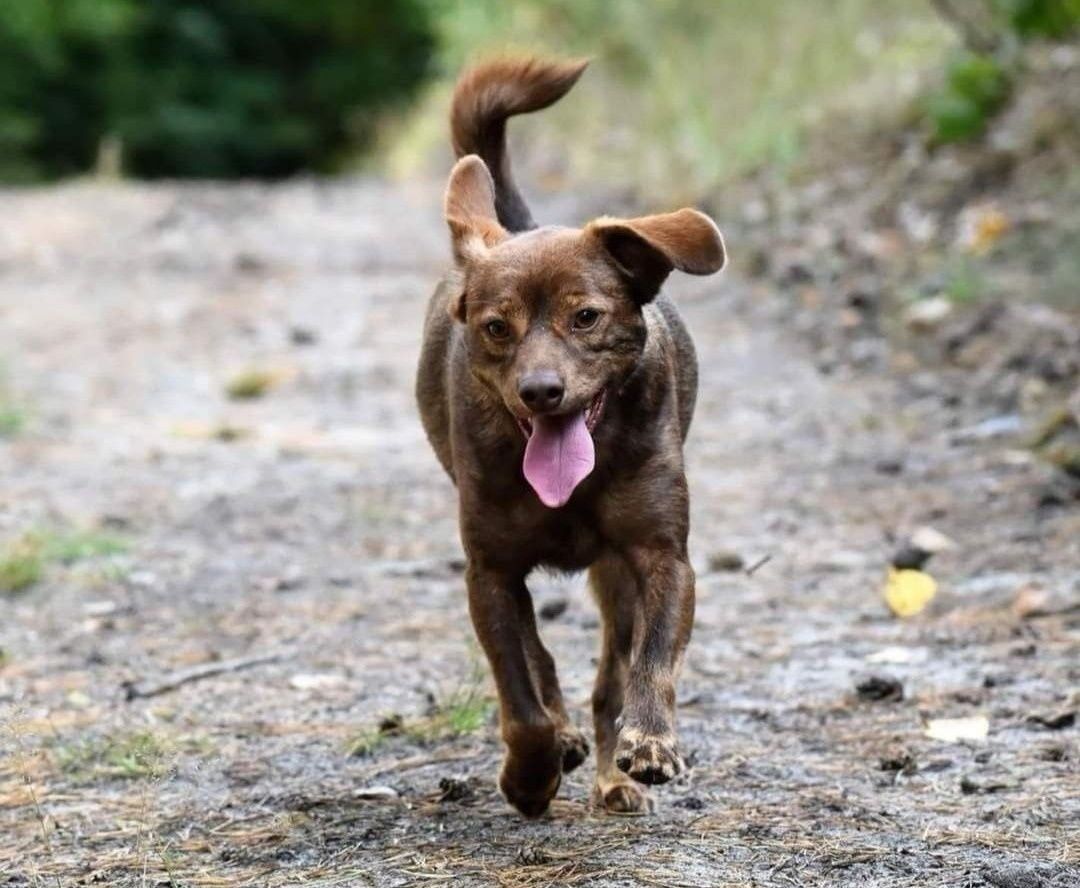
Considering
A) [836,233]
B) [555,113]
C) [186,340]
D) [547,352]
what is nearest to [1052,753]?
[547,352]

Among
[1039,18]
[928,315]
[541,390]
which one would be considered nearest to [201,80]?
[1039,18]

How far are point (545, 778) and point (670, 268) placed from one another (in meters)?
1.14

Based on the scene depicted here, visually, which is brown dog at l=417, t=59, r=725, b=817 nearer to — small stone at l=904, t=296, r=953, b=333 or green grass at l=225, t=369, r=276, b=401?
small stone at l=904, t=296, r=953, b=333

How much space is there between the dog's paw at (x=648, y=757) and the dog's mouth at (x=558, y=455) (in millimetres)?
502

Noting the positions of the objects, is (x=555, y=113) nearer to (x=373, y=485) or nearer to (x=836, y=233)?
(x=836, y=233)

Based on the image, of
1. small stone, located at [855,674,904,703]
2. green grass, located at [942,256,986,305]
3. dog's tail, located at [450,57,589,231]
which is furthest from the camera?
green grass, located at [942,256,986,305]

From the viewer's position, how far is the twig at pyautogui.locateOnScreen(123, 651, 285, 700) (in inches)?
210

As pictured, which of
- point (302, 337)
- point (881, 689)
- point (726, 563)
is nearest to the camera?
point (881, 689)

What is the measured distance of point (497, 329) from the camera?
408cm

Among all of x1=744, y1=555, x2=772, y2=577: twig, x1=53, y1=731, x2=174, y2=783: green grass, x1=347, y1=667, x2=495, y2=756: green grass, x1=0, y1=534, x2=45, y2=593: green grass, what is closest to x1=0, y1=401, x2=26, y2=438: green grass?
x1=0, y1=534, x2=45, y2=593: green grass

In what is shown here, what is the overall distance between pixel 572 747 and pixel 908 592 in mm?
1659

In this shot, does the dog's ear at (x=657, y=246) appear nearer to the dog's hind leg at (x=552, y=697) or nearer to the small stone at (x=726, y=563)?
the dog's hind leg at (x=552, y=697)

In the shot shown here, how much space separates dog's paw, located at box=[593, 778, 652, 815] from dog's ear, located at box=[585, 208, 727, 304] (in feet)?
3.64

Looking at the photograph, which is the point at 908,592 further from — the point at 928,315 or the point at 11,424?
the point at 11,424
